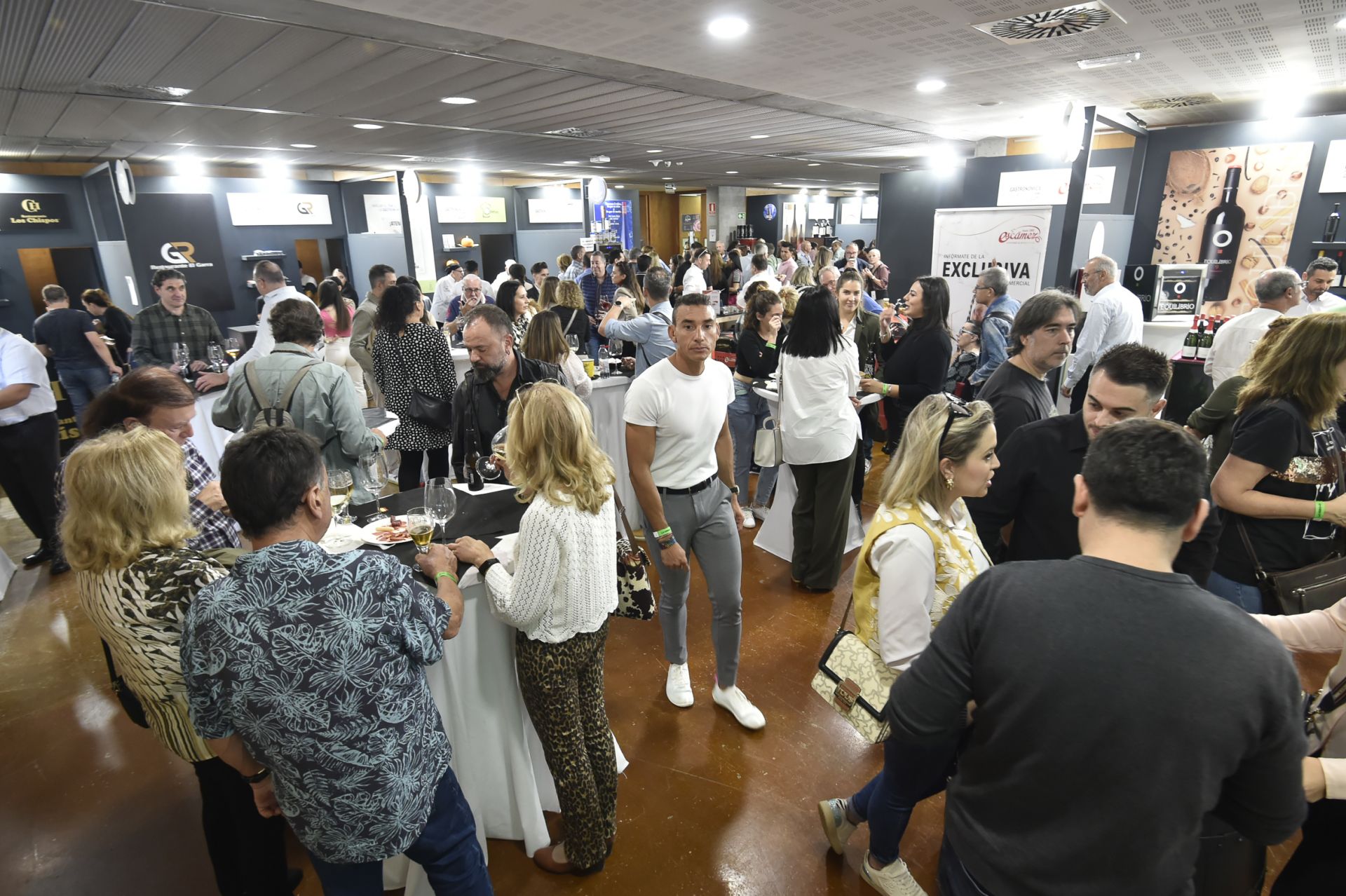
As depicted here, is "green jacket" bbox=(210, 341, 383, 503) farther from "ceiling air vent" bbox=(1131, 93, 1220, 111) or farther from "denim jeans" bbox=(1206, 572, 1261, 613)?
"ceiling air vent" bbox=(1131, 93, 1220, 111)

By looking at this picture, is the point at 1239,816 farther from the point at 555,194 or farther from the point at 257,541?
the point at 555,194

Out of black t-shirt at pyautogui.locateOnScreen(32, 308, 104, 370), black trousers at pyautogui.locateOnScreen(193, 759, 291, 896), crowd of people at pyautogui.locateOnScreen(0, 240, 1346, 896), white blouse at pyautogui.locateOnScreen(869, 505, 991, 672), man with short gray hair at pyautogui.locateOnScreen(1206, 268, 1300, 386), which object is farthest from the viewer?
black t-shirt at pyautogui.locateOnScreen(32, 308, 104, 370)

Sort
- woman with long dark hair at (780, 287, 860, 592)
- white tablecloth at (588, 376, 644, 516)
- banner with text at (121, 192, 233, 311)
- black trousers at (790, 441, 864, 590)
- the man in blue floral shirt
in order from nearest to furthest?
the man in blue floral shirt < woman with long dark hair at (780, 287, 860, 592) < black trousers at (790, 441, 864, 590) < white tablecloth at (588, 376, 644, 516) < banner with text at (121, 192, 233, 311)

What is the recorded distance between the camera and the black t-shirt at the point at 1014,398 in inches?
96.7

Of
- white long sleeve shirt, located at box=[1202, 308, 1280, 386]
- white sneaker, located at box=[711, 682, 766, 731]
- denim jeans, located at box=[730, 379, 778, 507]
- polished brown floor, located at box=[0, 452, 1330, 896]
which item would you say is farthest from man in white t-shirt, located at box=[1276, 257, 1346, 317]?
white sneaker, located at box=[711, 682, 766, 731]

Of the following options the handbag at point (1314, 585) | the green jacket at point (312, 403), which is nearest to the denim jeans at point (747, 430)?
the green jacket at point (312, 403)

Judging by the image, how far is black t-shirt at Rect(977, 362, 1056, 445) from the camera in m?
2.46

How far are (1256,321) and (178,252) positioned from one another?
13.6m

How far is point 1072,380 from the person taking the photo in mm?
5234

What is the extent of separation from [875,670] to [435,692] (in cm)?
128

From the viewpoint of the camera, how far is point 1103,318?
16.7ft

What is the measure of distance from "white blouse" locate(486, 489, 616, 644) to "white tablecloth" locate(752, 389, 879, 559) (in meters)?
2.38

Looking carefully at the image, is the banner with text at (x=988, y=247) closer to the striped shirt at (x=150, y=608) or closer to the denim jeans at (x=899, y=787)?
the denim jeans at (x=899, y=787)

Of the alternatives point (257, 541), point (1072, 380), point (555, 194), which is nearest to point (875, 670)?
point (257, 541)
